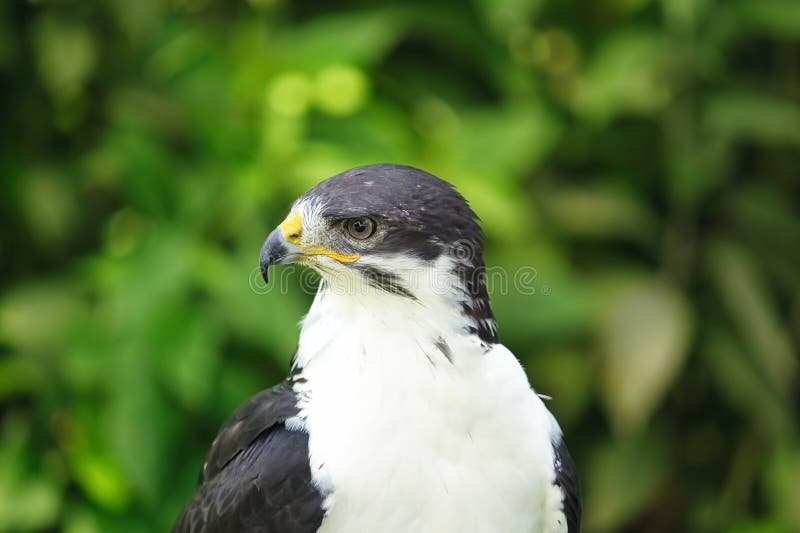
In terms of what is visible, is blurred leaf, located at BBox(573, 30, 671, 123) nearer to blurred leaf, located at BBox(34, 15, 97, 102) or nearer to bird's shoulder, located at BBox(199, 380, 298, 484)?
blurred leaf, located at BBox(34, 15, 97, 102)

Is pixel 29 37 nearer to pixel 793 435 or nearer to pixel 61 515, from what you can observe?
pixel 61 515

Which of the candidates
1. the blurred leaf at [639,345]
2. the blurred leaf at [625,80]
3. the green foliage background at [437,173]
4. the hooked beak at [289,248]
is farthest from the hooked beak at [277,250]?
the blurred leaf at [625,80]

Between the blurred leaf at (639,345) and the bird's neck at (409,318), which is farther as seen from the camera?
the blurred leaf at (639,345)

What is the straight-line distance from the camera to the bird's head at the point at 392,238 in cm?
275

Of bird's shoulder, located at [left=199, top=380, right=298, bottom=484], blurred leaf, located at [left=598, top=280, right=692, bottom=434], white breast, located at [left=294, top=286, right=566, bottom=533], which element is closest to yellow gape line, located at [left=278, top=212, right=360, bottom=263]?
white breast, located at [left=294, top=286, right=566, bottom=533]

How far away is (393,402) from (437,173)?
258 centimetres

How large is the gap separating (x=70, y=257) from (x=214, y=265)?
1.05 metres

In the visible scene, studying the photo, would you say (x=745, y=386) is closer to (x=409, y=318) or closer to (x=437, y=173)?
(x=437, y=173)

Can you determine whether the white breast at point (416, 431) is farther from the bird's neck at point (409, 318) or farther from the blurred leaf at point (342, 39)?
the blurred leaf at point (342, 39)

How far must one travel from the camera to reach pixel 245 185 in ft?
15.7

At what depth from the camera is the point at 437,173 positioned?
5.10 m

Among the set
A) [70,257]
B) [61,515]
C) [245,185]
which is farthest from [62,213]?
[61,515]

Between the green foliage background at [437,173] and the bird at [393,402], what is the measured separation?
172cm

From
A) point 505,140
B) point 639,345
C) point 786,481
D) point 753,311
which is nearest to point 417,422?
point 639,345
